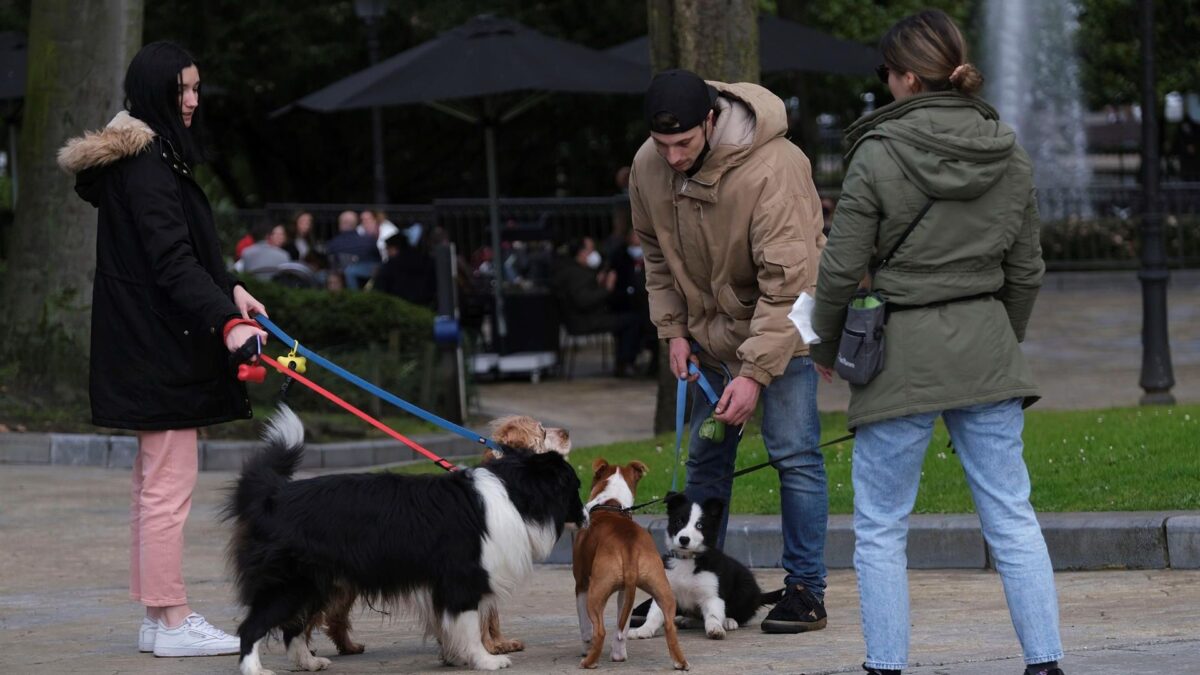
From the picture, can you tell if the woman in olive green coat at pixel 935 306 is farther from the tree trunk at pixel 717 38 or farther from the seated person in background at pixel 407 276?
the seated person in background at pixel 407 276

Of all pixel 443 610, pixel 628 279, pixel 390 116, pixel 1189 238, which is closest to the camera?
pixel 443 610

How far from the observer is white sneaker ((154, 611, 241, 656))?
6.13 metres

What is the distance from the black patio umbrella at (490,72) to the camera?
1631 cm

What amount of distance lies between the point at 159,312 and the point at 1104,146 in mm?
42339

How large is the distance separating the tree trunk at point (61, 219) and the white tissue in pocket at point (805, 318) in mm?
8892

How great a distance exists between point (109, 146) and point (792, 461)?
8.70ft

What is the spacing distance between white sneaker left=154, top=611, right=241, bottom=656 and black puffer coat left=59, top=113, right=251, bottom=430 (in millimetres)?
751

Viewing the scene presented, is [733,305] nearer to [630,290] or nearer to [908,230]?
[908,230]

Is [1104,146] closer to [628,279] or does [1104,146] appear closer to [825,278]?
[628,279]

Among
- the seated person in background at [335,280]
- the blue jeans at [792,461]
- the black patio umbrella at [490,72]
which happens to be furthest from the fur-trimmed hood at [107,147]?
the seated person in background at [335,280]

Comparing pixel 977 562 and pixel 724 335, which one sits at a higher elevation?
pixel 724 335

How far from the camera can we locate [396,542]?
5.55 m

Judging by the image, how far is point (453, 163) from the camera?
30797 millimetres

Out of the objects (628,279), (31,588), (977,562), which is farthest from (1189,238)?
(31,588)
